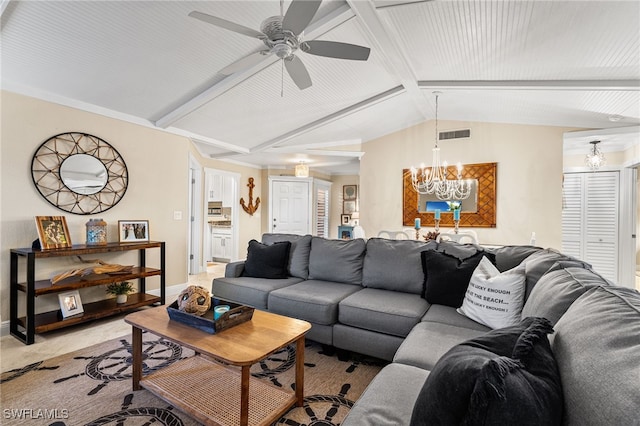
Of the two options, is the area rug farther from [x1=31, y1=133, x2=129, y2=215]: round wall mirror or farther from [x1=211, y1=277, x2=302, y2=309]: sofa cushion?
[x1=31, y1=133, x2=129, y2=215]: round wall mirror

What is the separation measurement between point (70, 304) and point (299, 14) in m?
3.34

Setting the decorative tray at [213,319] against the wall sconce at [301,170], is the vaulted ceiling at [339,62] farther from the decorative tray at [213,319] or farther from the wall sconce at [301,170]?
the wall sconce at [301,170]

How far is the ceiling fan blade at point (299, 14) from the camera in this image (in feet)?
5.24

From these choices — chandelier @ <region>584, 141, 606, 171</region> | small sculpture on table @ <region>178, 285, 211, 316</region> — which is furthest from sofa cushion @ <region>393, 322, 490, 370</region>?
chandelier @ <region>584, 141, 606, 171</region>

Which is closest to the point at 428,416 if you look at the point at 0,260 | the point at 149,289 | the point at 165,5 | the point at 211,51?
the point at 165,5

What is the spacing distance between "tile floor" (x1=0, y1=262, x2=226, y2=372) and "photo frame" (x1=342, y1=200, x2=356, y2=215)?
19.2ft

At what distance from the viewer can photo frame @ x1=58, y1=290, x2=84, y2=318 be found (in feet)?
9.64

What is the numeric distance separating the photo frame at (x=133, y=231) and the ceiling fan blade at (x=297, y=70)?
9.03 feet

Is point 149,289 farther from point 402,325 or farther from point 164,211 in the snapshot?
point 402,325

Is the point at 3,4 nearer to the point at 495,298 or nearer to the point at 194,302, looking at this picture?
the point at 194,302

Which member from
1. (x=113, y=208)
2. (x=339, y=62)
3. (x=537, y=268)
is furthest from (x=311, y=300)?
(x=113, y=208)

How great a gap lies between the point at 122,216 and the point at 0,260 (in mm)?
1125

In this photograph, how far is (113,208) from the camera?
11.9 feet

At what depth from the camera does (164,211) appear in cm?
421
